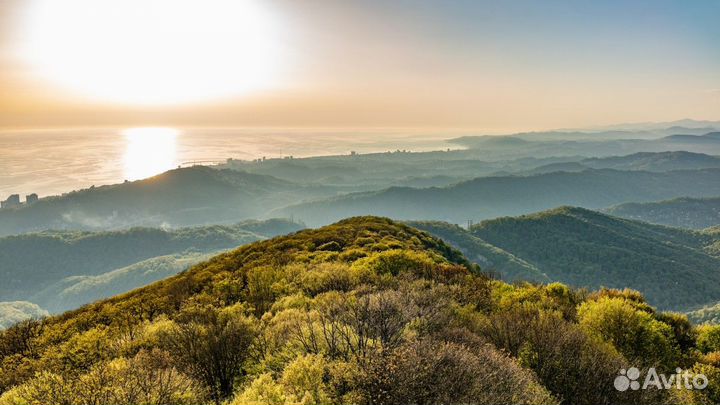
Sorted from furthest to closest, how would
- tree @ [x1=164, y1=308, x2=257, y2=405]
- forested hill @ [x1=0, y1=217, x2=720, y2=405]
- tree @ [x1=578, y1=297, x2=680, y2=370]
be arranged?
1. tree @ [x1=578, y1=297, x2=680, y2=370]
2. tree @ [x1=164, y1=308, x2=257, y2=405]
3. forested hill @ [x1=0, y1=217, x2=720, y2=405]

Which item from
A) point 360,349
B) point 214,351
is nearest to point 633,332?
point 360,349

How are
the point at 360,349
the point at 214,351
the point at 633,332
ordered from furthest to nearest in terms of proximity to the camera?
the point at 633,332, the point at 214,351, the point at 360,349

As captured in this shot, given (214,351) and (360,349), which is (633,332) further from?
(214,351)

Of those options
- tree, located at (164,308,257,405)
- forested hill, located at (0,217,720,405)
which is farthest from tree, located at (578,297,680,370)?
tree, located at (164,308,257,405)

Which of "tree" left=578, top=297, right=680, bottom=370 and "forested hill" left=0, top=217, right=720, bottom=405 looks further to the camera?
"tree" left=578, top=297, right=680, bottom=370

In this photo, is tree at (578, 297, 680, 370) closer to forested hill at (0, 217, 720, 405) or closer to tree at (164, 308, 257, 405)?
forested hill at (0, 217, 720, 405)

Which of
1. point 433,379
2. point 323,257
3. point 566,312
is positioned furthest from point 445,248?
point 433,379

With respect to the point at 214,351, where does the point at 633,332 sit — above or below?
below

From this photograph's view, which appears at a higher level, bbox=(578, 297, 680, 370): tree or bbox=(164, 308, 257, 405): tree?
bbox=(164, 308, 257, 405): tree

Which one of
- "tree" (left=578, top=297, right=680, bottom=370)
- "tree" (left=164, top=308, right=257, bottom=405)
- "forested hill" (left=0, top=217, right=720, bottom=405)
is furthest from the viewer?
"tree" (left=578, top=297, right=680, bottom=370)
